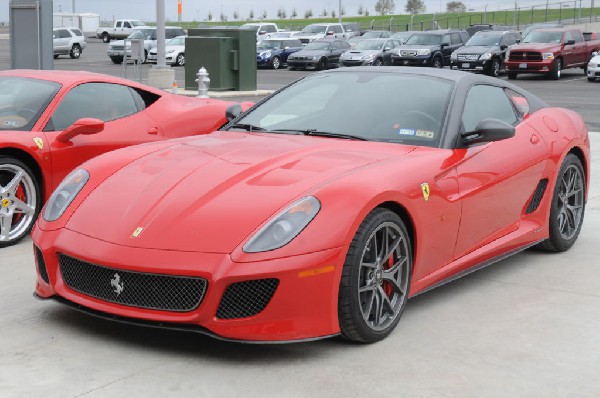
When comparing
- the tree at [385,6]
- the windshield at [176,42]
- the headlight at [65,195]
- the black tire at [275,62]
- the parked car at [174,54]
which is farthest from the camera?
the tree at [385,6]

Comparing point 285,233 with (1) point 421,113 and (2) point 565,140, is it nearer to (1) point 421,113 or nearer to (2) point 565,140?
(1) point 421,113

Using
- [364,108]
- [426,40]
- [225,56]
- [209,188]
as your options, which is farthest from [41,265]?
[426,40]

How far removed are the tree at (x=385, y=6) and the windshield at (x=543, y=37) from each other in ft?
339

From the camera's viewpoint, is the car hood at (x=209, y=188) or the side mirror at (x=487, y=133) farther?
the side mirror at (x=487, y=133)

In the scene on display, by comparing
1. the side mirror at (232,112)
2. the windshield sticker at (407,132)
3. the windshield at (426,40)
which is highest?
the windshield at (426,40)

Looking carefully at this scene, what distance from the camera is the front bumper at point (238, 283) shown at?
452 centimetres

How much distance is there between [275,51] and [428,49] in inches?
321

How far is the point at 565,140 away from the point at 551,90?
75.4 feet

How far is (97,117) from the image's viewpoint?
801cm

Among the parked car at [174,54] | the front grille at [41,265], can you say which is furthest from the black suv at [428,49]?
the front grille at [41,265]

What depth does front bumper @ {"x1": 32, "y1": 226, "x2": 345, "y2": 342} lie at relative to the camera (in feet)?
14.8

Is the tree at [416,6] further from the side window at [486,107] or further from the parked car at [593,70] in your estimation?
the side window at [486,107]

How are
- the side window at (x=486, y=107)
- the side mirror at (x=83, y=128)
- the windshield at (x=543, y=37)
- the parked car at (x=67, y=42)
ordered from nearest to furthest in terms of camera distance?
1. the side window at (x=486, y=107)
2. the side mirror at (x=83, y=128)
3. the windshield at (x=543, y=37)
4. the parked car at (x=67, y=42)

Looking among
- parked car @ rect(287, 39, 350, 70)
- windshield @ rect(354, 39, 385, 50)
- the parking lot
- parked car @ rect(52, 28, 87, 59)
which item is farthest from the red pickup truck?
the parking lot
